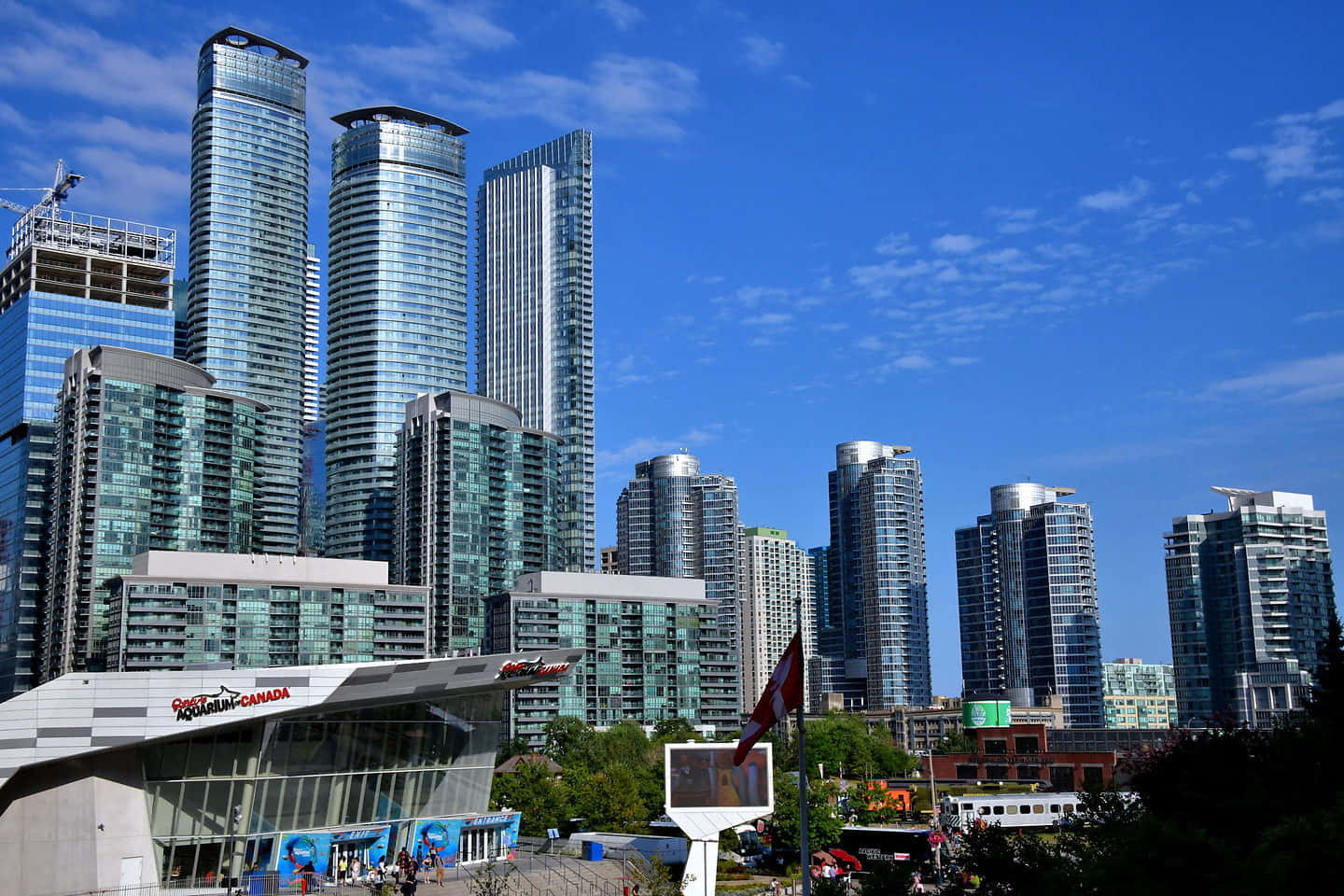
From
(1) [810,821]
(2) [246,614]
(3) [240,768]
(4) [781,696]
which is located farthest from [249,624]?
(4) [781,696]

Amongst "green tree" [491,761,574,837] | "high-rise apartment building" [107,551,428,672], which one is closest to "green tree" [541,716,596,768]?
"high-rise apartment building" [107,551,428,672]

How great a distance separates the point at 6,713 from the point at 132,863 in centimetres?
1018

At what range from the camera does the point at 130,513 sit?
197125 mm

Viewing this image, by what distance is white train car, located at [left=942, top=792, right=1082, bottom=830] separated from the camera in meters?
98.9

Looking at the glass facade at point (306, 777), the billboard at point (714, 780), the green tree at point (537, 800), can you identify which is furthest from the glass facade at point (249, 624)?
the billboard at point (714, 780)

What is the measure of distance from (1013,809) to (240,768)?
5708cm

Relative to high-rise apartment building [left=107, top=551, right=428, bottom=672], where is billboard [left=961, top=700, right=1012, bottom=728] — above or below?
below

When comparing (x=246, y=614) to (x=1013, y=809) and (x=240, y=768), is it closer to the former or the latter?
(x=240, y=768)

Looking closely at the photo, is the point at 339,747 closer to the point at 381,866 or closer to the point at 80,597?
the point at 381,866

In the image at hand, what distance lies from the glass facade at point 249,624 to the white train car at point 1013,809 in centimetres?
9726

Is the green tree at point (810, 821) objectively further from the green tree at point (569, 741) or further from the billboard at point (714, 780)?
the green tree at point (569, 741)

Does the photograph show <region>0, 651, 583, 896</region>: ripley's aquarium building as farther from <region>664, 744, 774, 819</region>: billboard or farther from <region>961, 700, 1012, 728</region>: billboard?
<region>961, 700, 1012, 728</region>: billboard

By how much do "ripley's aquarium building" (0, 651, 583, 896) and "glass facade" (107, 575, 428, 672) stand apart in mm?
100430

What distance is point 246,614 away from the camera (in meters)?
187
